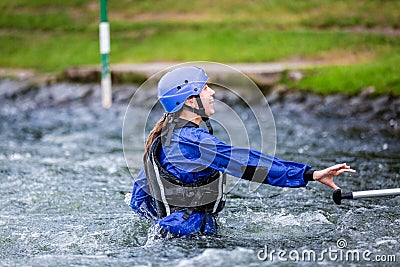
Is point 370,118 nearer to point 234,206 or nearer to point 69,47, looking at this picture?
point 234,206

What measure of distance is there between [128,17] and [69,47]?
9.41 feet

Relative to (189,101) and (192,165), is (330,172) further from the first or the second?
(189,101)

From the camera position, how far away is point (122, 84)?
18141 mm

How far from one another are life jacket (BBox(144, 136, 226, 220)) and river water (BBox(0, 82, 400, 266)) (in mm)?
295

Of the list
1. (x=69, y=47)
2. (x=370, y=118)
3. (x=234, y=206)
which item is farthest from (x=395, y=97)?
(x=69, y=47)

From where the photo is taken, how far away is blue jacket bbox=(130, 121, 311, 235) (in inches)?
236

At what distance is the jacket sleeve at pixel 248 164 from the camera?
598 cm

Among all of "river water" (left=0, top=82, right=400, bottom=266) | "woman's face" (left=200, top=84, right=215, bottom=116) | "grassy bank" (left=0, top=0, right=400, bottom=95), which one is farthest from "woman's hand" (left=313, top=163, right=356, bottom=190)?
"grassy bank" (left=0, top=0, right=400, bottom=95)

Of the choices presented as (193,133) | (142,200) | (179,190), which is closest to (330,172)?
(193,133)

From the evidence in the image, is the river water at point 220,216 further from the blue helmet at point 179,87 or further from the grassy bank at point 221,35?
the grassy bank at point 221,35

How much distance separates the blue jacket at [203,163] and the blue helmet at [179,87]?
0.24 meters

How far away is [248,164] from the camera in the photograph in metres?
6.01

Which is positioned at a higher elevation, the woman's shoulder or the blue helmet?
the blue helmet

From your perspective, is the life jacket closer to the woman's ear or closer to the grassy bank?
the woman's ear
